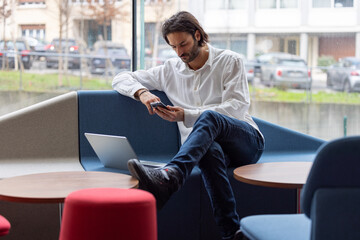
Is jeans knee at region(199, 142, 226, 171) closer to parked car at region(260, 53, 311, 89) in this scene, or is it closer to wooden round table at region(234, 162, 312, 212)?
wooden round table at region(234, 162, 312, 212)

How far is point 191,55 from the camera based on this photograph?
3.07m

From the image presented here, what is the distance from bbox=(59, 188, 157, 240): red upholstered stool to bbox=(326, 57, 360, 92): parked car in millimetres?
5749

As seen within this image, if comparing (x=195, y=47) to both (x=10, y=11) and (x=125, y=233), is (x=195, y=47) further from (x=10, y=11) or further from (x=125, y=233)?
(x=10, y=11)

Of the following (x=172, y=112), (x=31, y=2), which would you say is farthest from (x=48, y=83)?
(x=172, y=112)

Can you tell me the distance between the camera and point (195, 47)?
3082 millimetres

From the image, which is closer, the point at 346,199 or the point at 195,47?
the point at 346,199

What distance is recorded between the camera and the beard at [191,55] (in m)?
3.06

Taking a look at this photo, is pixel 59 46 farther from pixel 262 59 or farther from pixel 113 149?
pixel 113 149

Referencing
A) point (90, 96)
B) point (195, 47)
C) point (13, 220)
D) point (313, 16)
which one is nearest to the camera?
point (13, 220)

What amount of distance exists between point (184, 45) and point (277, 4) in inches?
186

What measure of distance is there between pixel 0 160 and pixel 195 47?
1237 mm

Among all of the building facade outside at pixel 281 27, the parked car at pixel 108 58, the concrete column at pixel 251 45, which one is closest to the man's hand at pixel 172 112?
the parked car at pixel 108 58

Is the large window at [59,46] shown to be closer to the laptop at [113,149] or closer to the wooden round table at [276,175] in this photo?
the laptop at [113,149]

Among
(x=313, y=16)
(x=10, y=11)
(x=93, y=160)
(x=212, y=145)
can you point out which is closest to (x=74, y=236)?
(x=212, y=145)
